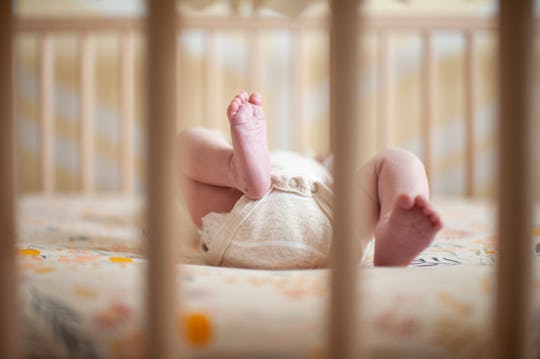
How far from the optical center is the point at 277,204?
1.88 ft

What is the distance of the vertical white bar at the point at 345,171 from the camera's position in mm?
330

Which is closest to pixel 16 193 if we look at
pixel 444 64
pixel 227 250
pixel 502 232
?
pixel 227 250

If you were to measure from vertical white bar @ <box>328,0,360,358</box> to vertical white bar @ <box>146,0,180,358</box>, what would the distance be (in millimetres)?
119

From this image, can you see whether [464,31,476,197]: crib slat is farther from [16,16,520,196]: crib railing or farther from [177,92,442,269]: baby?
[177,92,442,269]: baby

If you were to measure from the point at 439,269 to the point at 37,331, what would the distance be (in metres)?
0.39

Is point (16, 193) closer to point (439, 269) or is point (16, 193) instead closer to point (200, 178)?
point (200, 178)

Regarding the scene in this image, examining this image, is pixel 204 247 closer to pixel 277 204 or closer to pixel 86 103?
pixel 277 204

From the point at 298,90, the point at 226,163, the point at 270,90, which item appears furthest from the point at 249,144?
the point at 270,90

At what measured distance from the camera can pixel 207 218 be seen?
24.7 inches

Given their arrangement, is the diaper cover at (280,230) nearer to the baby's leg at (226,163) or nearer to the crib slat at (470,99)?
the baby's leg at (226,163)

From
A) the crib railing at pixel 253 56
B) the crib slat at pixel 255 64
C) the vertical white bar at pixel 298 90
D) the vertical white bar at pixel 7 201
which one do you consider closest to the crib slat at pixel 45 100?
the crib railing at pixel 253 56

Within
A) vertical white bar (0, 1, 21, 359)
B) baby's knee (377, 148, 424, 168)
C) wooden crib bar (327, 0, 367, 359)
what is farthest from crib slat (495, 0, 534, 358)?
vertical white bar (0, 1, 21, 359)

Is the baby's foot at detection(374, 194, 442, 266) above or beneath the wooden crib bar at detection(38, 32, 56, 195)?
beneath

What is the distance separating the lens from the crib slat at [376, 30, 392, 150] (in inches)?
52.3
